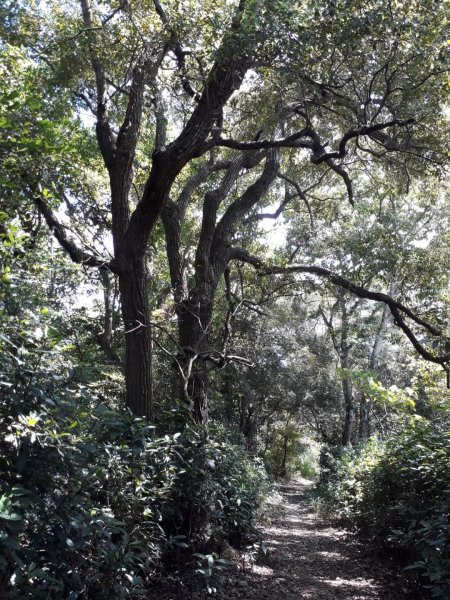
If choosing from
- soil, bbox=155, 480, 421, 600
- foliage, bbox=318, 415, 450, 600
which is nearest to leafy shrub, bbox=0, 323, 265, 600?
soil, bbox=155, 480, 421, 600

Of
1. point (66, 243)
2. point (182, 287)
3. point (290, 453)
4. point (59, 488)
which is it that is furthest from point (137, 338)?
point (290, 453)

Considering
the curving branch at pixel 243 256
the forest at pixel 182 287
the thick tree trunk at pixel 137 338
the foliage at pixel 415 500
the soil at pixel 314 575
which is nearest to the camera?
the forest at pixel 182 287

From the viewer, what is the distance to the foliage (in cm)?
400

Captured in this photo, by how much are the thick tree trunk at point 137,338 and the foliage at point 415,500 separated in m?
3.12

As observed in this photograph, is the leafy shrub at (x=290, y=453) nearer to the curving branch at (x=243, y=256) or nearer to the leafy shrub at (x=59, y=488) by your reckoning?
the curving branch at (x=243, y=256)

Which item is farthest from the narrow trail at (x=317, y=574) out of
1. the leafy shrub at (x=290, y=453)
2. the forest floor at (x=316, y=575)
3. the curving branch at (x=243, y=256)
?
the leafy shrub at (x=290, y=453)

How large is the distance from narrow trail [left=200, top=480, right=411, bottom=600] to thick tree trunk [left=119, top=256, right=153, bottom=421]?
2.21 m

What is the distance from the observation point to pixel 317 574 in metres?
6.42

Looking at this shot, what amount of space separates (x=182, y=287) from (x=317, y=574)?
14.8 feet

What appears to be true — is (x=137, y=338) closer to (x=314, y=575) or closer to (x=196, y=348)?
(x=196, y=348)

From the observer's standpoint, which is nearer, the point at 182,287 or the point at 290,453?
the point at 182,287

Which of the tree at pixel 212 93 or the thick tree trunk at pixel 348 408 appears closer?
the tree at pixel 212 93

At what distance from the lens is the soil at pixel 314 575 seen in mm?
5258

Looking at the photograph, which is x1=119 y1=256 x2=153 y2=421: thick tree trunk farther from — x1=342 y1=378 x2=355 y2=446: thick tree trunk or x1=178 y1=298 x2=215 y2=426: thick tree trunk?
x1=342 y1=378 x2=355 y2=446: thick tree trunk
